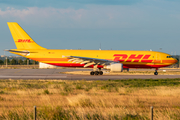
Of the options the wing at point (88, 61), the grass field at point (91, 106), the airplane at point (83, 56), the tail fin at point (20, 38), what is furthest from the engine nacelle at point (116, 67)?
the grass field at point (91, 106)

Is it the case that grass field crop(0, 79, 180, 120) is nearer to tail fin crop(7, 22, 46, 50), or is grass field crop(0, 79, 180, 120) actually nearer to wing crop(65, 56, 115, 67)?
wing crop(65, 56, 115, 67)

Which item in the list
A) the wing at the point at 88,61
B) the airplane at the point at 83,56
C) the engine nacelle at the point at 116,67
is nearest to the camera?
the engine nacelle at the point at 116,67

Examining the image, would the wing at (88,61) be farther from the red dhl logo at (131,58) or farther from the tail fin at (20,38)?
the tail fin at (20,38)

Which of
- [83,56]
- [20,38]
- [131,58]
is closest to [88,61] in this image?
[83,56]

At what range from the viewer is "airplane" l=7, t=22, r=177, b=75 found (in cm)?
3497

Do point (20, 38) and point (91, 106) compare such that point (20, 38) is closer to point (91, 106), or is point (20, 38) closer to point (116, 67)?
point (116, 67)

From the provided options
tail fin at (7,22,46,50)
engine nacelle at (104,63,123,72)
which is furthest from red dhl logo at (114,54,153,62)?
tail fin at (7,22,46,50)

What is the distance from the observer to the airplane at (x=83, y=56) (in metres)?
35.0

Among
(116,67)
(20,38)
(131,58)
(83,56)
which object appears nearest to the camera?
(116,67)

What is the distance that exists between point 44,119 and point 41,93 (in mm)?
7505

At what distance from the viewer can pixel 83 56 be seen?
35562 mm

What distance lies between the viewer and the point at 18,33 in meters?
36.0

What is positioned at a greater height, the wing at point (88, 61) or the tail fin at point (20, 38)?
the tail fin at point (20, 38)

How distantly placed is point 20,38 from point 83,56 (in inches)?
402
